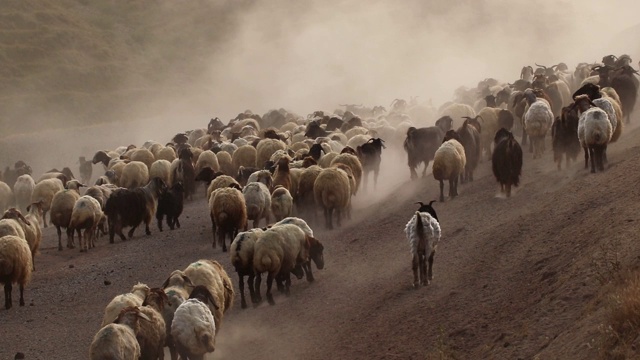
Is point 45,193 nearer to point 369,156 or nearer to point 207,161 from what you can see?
point 207,161

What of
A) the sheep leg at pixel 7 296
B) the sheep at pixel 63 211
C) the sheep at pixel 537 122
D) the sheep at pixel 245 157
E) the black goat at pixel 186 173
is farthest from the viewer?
the sheep at pixel 245 157

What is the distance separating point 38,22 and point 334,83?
3000 cm

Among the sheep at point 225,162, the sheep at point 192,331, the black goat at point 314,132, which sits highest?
the black goat at point 314,132

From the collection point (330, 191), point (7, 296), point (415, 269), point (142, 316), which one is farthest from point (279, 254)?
point (7, 296)

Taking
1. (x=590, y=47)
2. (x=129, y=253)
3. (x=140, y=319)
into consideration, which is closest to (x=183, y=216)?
(x=129, y=253)

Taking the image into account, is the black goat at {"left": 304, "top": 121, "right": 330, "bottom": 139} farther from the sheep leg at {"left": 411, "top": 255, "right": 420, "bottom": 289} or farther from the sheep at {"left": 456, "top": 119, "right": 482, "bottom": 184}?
the sheep leg at {"left": 411, "top": 255, "right": 420, "bottom": 289}

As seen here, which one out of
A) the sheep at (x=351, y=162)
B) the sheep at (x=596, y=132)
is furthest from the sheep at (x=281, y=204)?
the sheep at (x=596, y=132)

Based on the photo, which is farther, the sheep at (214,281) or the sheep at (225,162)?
the sheep at (225,162)

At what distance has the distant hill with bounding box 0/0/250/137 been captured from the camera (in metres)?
73.6

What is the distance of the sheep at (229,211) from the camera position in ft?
68.4

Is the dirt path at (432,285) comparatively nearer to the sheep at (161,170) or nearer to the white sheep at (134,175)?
the white sheep at (134,175)

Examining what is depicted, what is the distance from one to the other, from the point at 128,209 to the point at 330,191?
616 centimetres

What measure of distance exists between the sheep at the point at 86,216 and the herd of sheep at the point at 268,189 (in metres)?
0.04

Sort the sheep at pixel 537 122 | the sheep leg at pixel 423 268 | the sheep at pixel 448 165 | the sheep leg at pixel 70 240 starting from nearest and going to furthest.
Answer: the sheep leg at pixel 423 268
the sheep at pixel 448 165
the sheep at pixel 537 122
the sheep leg at pixel 70 240
